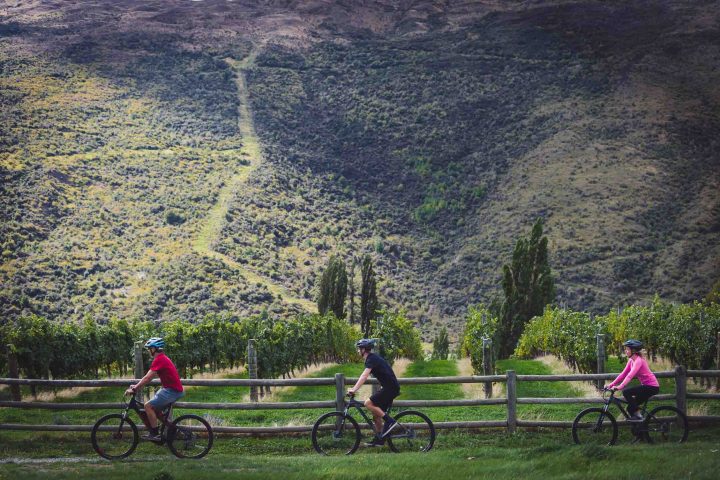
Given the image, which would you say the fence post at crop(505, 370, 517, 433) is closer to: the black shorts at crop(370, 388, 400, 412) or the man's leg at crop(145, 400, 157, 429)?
the black shorts at crop(370, 388, 400, 412)

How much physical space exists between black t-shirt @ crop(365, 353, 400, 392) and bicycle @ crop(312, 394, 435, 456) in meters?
0.59

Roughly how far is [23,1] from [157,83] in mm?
52908

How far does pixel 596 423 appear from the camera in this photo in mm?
15422

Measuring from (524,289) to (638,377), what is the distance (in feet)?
129

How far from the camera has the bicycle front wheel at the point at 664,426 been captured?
15070 mm

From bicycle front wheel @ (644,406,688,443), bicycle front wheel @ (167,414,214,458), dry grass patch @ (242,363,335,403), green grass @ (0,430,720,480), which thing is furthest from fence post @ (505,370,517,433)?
dry grass patch @ (242,363,335,403)

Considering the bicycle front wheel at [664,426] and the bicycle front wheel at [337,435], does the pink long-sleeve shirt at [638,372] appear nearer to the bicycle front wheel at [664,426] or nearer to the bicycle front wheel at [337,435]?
the bicycle front wheel at [664,426]

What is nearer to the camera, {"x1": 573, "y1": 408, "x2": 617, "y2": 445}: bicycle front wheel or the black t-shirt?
the black t-shirt

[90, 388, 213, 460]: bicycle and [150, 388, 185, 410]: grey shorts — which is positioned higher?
[150, 388, 185, 410]: grey shorts

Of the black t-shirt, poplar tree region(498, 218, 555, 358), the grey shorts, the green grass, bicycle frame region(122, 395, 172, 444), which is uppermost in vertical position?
poplar tree region(498, 218, 555, 358)

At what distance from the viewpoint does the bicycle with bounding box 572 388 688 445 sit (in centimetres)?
1501

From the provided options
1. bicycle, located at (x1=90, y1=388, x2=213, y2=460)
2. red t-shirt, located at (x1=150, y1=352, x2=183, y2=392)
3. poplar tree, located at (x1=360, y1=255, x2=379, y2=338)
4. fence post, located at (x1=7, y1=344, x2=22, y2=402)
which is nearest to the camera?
red t-shirt, located at (x1=150, y1=352, x2=183, y2=392)

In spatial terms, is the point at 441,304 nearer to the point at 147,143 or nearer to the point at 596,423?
the point at 147,143

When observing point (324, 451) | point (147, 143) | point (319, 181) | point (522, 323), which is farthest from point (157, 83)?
point (324, 451)
